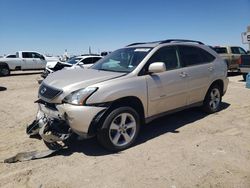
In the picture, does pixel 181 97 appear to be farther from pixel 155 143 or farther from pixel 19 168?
pixel 19 168

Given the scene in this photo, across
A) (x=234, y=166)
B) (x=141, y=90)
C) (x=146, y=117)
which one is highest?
(x=141, y=90)

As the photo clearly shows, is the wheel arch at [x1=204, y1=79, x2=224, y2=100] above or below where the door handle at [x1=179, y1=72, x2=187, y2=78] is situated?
below

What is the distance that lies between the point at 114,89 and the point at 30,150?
5.85 feet

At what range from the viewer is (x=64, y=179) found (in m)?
3.35

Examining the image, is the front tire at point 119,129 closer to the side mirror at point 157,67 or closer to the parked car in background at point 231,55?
the side mirror at point 157,67

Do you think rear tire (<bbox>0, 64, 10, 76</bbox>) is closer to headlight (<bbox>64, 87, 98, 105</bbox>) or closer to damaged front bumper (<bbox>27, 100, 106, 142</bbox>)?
damaged front bumper (<bbox>27, 100, 106, 142</bbox>)

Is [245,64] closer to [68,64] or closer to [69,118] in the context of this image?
[68,64]

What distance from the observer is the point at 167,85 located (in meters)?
4.77

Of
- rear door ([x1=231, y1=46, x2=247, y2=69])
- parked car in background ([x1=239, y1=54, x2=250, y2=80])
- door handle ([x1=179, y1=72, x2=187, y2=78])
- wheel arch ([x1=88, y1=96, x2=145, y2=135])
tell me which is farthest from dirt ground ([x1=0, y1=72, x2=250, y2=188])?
rear door ([x1=231, y1=46, x2=247, y2=69])

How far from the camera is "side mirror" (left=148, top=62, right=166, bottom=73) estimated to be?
4.29 meters

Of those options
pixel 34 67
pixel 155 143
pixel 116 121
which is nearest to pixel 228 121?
pixel 155 143

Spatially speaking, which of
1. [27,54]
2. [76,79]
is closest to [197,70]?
[76,79]

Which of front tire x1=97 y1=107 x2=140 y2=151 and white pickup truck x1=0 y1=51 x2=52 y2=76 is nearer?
front tire x1=97 y1=107 x2=140 y2=151

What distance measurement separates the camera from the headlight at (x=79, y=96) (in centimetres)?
375
